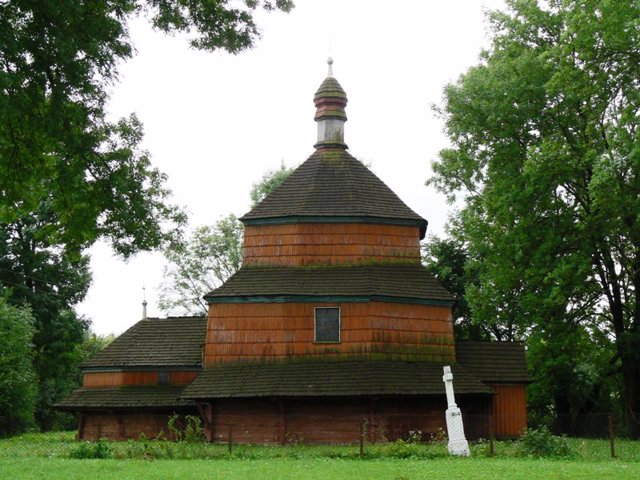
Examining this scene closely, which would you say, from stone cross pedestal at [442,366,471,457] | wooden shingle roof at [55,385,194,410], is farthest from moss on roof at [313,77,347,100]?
stone cross pedestal at [442,366,471,457]

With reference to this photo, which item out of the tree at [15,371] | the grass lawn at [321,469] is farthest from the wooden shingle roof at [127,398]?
the grass lawn at [321,469]

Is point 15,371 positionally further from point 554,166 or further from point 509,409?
point 554,166

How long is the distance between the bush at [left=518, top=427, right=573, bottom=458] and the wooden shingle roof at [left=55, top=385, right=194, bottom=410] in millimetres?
12698

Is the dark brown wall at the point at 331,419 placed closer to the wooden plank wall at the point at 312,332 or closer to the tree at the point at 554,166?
the wooden plank wall at the point at 312,332

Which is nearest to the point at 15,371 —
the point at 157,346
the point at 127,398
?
the point at 157,346

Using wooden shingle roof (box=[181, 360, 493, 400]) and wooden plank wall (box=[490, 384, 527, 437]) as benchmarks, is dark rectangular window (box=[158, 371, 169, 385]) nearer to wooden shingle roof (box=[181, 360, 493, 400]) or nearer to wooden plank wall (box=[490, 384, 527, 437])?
wooden shingle roof (box=[181, 360, 493, 400])

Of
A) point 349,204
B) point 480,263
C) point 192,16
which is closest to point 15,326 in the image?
point 349,204

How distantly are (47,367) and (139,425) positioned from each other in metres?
18.5

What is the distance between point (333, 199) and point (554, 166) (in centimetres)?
746

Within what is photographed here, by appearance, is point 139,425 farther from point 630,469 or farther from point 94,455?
point 630,469

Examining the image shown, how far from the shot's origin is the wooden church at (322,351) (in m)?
24.3

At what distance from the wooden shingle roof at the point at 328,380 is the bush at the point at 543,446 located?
5238mm

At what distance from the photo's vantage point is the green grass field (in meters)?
14.4

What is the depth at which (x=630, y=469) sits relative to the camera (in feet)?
49.2
